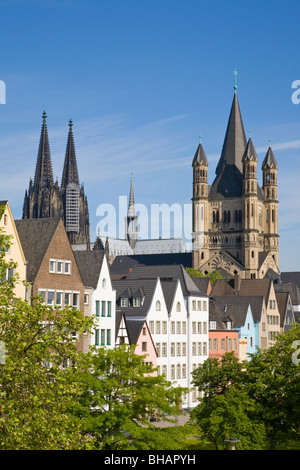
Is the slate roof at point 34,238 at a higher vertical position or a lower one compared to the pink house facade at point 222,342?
higher

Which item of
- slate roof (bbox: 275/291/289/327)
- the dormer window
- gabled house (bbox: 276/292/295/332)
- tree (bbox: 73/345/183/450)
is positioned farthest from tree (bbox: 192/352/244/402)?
slate roof (bbox: 275/291/289/327)

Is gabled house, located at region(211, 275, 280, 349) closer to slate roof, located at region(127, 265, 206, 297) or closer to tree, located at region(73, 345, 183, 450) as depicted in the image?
slate roof, located at region(127, 265, 206, 297)

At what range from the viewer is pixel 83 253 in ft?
225

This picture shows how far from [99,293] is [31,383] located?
39501mm

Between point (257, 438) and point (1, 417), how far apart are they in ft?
82.4

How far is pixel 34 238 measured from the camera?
60.4m

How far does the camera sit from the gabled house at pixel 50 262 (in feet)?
193

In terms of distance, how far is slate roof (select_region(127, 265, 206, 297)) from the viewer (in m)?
86.0

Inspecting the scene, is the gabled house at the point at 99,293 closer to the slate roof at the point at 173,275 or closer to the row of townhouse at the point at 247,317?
the slate roof at the point at 173,275

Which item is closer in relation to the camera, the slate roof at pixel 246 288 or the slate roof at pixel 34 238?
the slate roof at pixel 34 238

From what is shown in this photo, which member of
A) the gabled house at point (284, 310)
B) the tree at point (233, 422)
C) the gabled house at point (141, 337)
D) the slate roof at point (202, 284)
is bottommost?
the tree at point (233, 422)

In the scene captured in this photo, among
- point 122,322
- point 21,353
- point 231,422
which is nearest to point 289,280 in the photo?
point 122,322

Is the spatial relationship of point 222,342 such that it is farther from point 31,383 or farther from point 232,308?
point 31,383

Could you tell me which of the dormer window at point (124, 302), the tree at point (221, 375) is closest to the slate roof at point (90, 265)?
the dormer window at point (124, 302)
